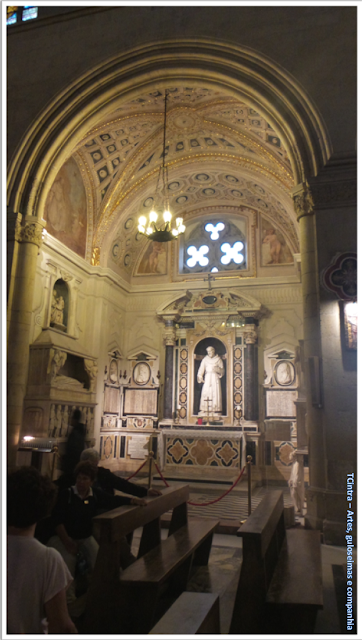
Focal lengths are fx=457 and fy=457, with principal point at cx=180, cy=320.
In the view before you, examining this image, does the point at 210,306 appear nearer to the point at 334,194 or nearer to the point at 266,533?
the point at 334,194

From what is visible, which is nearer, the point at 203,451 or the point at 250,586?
the point at 250,586

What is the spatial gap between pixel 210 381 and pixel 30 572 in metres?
12.0

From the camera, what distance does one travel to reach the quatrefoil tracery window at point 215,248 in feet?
49.4

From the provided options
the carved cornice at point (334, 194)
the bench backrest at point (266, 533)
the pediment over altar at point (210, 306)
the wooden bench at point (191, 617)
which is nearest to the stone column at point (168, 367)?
the pediment over altar at point (210, 306)

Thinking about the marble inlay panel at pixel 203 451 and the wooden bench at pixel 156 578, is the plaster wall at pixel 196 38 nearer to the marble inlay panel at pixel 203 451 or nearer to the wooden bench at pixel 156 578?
the wooden bench at pixel 156 578

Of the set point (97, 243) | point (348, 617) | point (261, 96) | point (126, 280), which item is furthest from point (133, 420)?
point (348, 617)

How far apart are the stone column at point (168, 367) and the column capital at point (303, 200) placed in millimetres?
7963

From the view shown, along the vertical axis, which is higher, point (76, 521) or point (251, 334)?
point (251, 334)

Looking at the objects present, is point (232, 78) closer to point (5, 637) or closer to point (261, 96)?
point (261, 96)

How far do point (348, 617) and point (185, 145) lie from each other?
1195cm

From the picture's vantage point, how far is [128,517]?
3.27 m

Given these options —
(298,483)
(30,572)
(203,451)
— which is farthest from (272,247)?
(30,572)

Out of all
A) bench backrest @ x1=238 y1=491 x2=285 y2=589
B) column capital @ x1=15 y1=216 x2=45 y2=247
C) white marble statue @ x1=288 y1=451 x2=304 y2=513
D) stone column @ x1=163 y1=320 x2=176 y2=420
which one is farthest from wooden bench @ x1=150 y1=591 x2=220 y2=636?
stone column @ x1=163 y1=320 x2=176 y2=420

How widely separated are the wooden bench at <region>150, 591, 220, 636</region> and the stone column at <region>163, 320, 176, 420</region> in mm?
11465
